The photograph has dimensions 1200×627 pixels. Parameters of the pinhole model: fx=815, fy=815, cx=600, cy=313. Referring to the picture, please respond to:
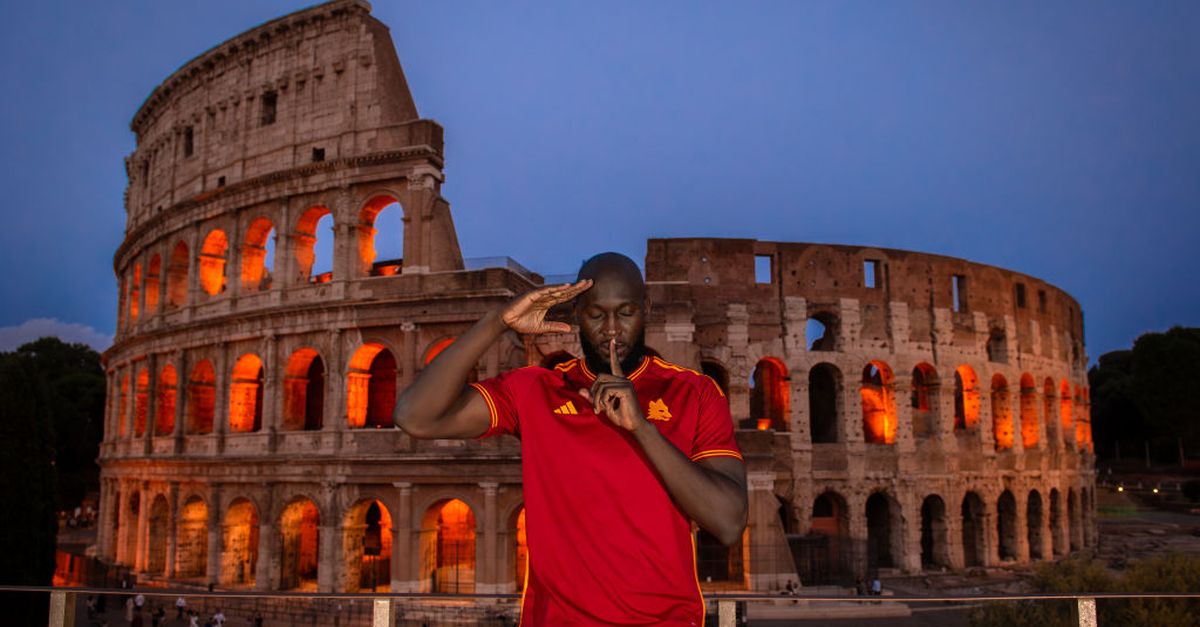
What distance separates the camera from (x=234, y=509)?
21.9 m

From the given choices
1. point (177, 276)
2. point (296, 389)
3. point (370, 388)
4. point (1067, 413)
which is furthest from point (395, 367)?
point (1067, 413)

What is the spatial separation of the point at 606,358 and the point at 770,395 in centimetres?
2441

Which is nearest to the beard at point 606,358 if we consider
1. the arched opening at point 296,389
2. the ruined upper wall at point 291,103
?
the ruined upper wall at point 291,103

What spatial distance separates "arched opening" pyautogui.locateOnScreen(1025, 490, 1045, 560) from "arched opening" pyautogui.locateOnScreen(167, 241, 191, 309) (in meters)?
28.9

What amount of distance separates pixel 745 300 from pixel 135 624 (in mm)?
17682

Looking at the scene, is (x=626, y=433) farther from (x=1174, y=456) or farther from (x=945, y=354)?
(x=1174, y=456)

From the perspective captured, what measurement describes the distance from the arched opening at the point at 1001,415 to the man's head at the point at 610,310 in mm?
28407

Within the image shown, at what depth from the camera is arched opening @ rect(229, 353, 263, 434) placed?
880 inches

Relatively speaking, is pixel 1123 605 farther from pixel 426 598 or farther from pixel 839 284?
pixel 839 284

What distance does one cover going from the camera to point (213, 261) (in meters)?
24.3

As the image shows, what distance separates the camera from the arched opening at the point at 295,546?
2089cm

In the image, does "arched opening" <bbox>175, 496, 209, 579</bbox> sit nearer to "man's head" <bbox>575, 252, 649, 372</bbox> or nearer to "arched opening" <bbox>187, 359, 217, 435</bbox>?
"arched opening" <bbox>187, 359, 217, 435</bbox>

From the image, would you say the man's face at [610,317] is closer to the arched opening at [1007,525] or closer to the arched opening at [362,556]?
the arched opening at [362,556]

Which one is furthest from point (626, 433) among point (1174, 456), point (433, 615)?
point (1174, 456)
